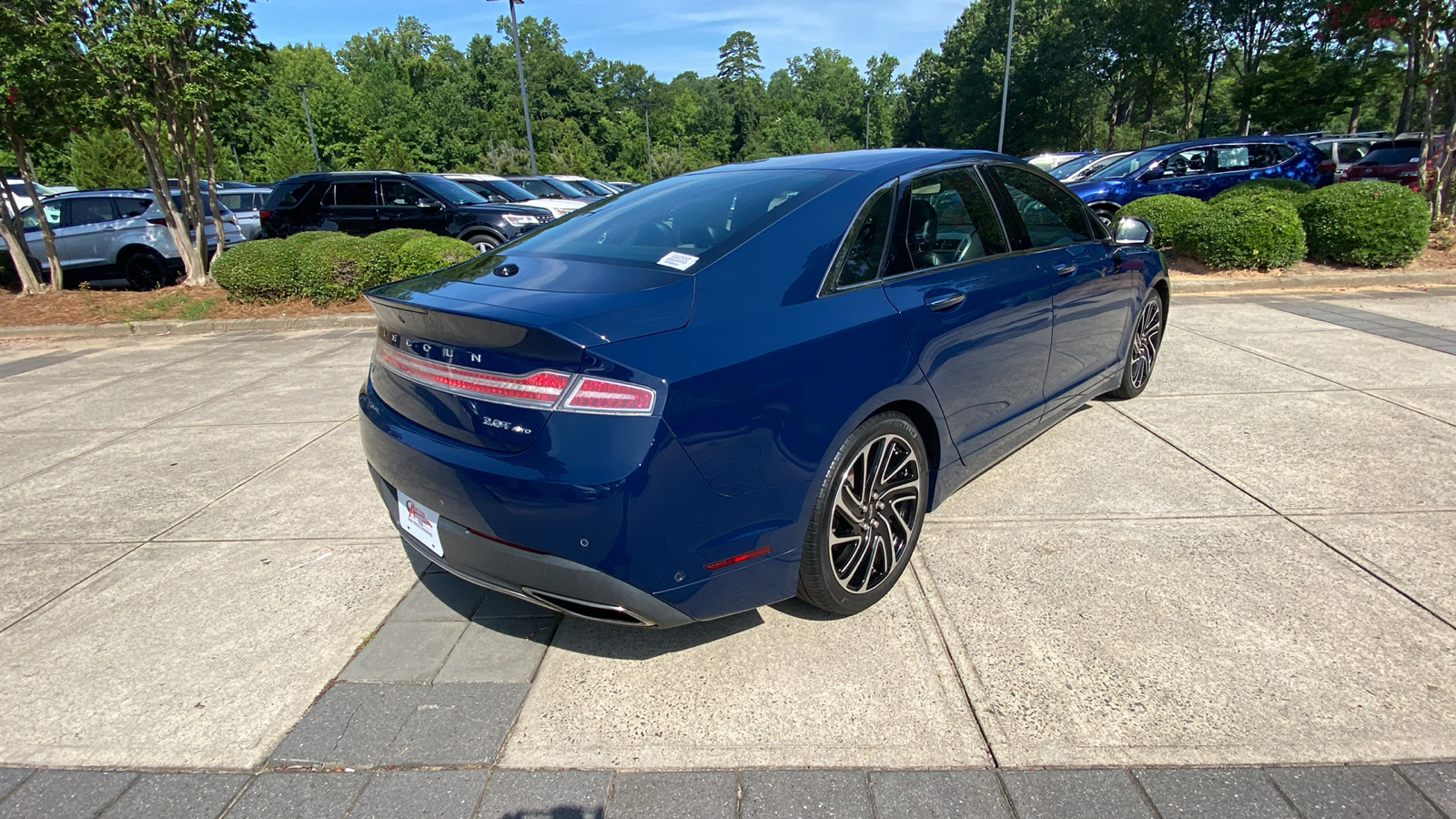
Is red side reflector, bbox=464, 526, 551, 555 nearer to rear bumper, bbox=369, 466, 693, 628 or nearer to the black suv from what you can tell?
rear bumper, bbox=369, 466, 693, 628

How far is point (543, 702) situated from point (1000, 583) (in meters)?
1.79

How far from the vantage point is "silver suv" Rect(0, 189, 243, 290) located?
1152cm

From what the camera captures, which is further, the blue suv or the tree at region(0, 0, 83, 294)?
the blue suv

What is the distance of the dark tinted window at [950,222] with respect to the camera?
315 centimetres

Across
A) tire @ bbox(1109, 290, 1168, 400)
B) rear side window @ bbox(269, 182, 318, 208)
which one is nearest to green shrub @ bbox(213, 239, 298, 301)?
Answer: rear side window @ bbox(269, 182, 318, 208)

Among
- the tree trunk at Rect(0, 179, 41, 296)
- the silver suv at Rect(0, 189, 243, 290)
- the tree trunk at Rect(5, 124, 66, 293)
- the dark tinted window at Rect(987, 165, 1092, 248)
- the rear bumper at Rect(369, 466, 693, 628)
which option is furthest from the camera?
the silver suv at Rect(0, 189, 243, 290)

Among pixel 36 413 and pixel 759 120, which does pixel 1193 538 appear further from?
pixel 759 120

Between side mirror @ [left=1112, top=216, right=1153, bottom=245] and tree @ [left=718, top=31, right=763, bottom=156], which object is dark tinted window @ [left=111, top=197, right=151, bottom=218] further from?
tree @ [left=718, top=31, right=763, bottom=156]

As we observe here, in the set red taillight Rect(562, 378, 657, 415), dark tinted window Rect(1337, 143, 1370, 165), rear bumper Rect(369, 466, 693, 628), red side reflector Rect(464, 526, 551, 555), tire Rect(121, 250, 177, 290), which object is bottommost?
rear bumper Rect(369, 466, 693, 628)

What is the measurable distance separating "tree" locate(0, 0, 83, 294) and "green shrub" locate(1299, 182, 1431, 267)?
14.3 meters

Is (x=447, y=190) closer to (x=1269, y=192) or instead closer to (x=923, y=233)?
(x=923, y=233)

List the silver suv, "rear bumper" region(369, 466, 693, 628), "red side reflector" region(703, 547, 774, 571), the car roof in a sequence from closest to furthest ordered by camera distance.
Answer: "rear bumper" region(369, 466, 693, 628) < "red side reflector" region(703, 547, 774, 571) < the car roof < the silver suv

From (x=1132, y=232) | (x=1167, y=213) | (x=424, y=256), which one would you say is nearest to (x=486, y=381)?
(x=1132, y=232)

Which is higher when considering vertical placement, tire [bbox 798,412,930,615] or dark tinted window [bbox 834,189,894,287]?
dark tinted window [bbox 834,189,894,287]
